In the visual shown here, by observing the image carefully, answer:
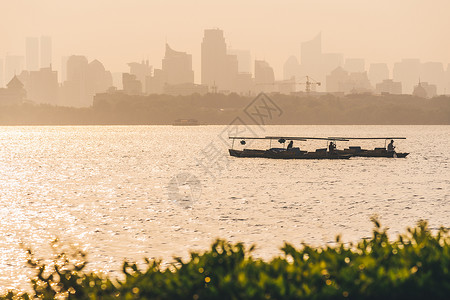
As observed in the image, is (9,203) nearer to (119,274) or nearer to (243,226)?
(243,226)

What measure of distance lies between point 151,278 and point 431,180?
89.0m

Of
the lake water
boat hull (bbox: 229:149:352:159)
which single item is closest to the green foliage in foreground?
the lake water

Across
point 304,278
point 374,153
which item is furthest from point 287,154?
point 304,278

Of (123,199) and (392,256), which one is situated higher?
(392,256)

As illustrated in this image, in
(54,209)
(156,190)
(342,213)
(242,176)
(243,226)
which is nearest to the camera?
(243,226)

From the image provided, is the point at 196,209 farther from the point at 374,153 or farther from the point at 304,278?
the point at 374,153

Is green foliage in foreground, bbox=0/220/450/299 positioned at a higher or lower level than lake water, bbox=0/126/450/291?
higher

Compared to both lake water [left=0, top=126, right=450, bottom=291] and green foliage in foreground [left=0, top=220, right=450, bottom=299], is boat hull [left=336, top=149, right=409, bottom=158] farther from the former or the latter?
green foliage in foreground [left=0, top=220, right=450, bottom=299]

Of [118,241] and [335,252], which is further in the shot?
[118,241]

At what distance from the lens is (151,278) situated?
10094 mm

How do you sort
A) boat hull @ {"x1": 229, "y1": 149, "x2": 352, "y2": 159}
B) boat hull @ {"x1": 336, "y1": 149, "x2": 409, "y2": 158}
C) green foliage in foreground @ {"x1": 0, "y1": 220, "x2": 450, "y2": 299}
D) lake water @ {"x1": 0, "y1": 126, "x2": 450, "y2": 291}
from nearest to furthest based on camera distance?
1. green foliage in foreground @ {"x1": 0, "y1": 220, "x2": 450, "y2": 299}
2. lake water @ {"x1": 0, "y1": 126, "x2": 450, "y2": 291}
3. boat hull @ {"x1": 229, "y1": 149, "x2": 352, "y2": 159}
4. boat hull @ {"x1": 336, "y1": 149, "x2": 409, "y2": 158}

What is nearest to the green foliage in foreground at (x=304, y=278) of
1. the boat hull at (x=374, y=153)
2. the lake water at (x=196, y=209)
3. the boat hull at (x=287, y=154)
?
the lake water at (x=196, y=209)

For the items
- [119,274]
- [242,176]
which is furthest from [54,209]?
[242,176]

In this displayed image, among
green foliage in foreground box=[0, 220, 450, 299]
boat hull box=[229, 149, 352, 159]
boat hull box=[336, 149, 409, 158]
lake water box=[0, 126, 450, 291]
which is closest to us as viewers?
green foliage in foreground box=[0, 220, 450, 299]
